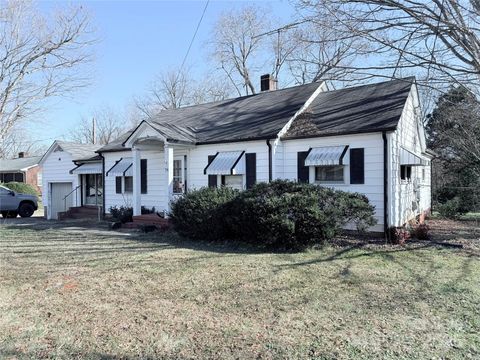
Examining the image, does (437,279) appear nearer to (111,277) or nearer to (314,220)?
(314,220)

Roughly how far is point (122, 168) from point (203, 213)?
766cm

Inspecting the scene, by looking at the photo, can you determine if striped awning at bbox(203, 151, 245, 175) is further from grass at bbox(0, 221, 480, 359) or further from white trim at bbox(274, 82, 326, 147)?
grass at bbox(0, 221, 480, 359)

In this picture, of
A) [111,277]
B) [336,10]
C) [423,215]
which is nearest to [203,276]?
[111,277]

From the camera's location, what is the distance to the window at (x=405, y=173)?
1243cm

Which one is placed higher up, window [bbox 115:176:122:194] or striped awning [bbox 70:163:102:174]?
striped awning [bbox 70:163:102:174]

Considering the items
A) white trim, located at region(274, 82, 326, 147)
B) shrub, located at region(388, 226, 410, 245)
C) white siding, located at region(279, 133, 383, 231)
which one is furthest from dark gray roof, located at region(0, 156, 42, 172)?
shrub, located at region(388, 226, 410, 245)

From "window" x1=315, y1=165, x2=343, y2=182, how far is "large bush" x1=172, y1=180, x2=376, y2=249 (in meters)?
1.31

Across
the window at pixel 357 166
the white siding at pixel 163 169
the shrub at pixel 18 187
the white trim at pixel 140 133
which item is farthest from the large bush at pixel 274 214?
the shrub at pixel 18 187

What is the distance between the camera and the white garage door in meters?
20.9

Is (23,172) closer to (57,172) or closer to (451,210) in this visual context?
(57,172)

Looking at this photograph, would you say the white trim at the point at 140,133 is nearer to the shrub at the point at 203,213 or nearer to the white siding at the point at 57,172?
the shrub at the point at 203,213

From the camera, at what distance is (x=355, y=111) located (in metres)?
12.7

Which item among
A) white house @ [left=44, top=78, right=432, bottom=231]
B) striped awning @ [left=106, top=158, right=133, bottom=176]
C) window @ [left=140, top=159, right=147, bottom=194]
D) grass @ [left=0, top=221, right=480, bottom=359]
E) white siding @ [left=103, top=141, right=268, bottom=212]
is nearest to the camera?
grass @ [left=0, top=221, right=480, bottom=359]

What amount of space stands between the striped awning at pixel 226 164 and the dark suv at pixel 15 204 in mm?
13024
